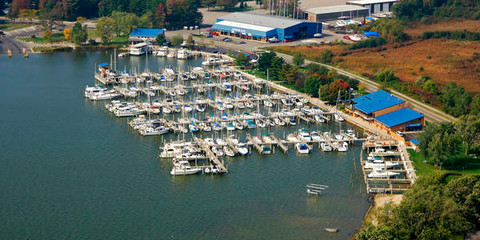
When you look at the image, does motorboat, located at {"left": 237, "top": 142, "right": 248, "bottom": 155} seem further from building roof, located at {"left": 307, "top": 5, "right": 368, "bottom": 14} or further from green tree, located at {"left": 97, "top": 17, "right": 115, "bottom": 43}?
building roof, located at {"left": 307, "top": 5, "right": 368, "bottom": 14}

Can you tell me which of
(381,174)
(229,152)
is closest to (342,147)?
(381,174)

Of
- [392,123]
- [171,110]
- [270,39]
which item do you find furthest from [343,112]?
[270,39]

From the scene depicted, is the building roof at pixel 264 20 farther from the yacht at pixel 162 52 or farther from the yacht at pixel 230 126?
the yacht at pixel 230 126

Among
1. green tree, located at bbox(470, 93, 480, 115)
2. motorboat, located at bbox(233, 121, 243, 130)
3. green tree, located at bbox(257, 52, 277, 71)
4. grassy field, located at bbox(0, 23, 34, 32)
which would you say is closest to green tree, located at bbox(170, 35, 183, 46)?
green tree, located at bbox(257, 52, 277, 71)

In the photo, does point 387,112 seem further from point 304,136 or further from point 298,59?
point 298,59

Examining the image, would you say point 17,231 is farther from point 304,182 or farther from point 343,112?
point 343,112
